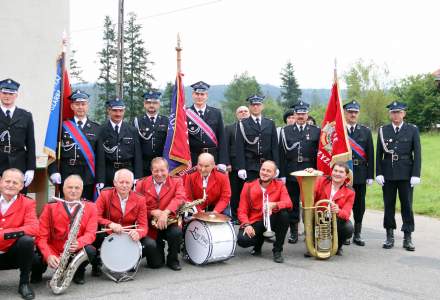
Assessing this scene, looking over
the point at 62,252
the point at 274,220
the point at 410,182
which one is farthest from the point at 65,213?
the point at 410,182

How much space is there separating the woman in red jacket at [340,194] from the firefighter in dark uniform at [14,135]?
3.66 m

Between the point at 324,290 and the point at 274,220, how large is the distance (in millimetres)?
1518

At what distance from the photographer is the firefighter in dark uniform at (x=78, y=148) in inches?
253

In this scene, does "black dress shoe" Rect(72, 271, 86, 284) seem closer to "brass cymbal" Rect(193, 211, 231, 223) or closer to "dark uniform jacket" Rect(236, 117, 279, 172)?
"brass cymbal" Rect(193, 211, 231, 223)

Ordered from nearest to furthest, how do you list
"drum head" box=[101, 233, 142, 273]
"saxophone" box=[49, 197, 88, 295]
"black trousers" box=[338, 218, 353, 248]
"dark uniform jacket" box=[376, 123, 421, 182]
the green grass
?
"saxophone" box=[49, 197, 88, 295], "drum head" box=[101, 233, 142, 273], "black trousers" box=[338, 218, 353, 248], "dark uniform jacket" box=[376, 123, 421, 182], the green grass

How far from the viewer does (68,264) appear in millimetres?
5074

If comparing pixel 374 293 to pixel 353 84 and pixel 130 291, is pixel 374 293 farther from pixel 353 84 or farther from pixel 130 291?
pixel 353 84

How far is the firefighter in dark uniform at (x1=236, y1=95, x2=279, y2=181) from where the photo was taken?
7.57m

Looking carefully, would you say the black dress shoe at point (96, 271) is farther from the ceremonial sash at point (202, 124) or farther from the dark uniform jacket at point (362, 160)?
the dark uniform jacket at point (362, 160)

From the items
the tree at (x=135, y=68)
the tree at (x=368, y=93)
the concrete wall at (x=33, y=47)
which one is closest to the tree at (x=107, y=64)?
the tree at (x=135, y=68)

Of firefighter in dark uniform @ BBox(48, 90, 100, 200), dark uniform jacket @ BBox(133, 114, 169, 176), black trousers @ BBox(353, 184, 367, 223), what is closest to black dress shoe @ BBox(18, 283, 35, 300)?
firefighter in dark uniform @ BBox(48, 90, 100, 200)

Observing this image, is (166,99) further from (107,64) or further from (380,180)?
(380,180)

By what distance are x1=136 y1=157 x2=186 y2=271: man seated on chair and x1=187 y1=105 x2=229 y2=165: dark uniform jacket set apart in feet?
4.09

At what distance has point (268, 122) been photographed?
7.63 meters
